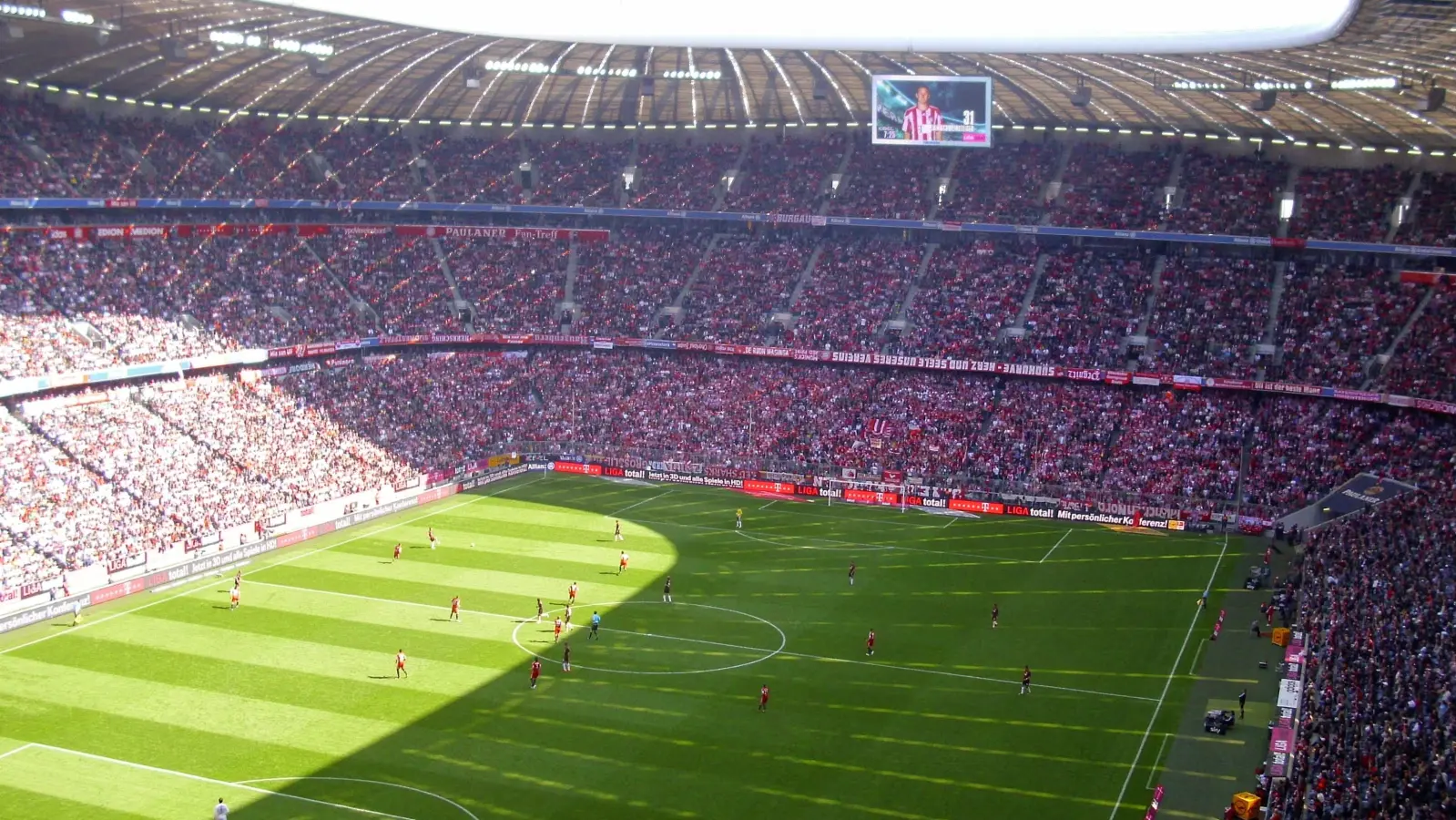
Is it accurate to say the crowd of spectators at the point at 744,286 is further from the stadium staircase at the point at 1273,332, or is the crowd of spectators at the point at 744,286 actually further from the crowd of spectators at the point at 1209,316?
the stadium staircase at the point at 1273,332

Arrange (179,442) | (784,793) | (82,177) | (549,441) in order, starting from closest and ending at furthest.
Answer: (784,793) → (179,442) → (82,177) → (549,441)

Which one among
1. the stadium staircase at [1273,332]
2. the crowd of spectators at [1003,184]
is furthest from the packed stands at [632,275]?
the stadium staircase at [1273,332]

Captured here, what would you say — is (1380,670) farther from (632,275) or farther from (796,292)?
(632,275)

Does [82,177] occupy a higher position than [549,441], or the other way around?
[82,177]

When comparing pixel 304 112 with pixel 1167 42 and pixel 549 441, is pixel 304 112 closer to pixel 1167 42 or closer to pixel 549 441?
pixel 549 441

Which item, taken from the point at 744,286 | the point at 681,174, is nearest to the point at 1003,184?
the point at 744,286

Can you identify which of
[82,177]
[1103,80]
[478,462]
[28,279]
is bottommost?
[478,462]

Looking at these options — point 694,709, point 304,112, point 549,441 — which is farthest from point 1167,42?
point 304,112

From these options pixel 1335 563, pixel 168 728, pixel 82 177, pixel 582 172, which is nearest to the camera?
pixel 168 728
